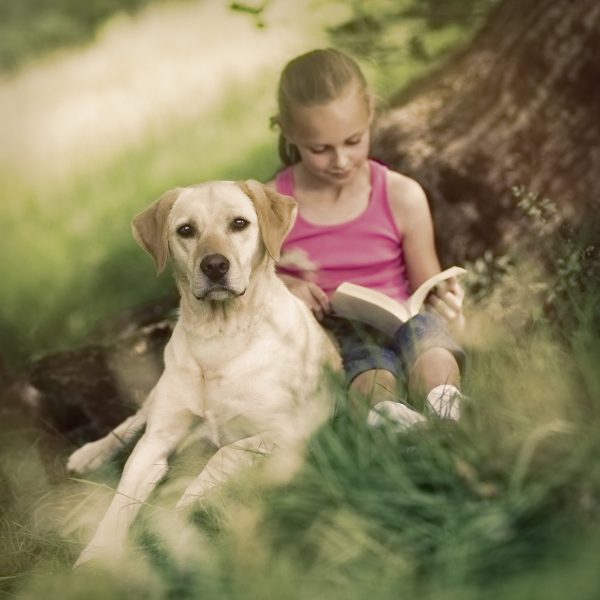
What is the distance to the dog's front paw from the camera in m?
3.85

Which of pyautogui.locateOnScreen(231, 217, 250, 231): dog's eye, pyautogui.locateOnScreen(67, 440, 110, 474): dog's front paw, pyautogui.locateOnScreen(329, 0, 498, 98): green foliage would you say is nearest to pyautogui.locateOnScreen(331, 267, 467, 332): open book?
pyautogui.locateOnScreen(231, 217, 250, 231): dog's eye

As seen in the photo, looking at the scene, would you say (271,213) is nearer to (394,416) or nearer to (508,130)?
(394,416)

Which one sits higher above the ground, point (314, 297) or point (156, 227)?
point (156, 227)

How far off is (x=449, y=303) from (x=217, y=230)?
3.44 ft

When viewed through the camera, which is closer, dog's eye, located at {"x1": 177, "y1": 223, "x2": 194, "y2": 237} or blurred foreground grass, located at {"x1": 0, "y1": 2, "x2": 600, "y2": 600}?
blurred foreground grass, located at {"x1": 0, "y1": 2, "x2": 600, "y2": 600}

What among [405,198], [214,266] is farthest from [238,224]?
[405,198]

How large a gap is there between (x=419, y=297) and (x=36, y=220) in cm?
244

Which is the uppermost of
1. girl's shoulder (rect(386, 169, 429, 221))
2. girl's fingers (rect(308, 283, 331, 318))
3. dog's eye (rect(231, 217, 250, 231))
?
dog's eye (rect(231, 217, 250, 231))

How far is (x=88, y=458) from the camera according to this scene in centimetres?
388

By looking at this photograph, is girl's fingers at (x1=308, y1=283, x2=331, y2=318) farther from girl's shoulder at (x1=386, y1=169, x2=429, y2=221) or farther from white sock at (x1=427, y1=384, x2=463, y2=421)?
white sock at (x1=427, y1=384, x2=463, y2=421)

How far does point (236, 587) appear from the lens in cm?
243

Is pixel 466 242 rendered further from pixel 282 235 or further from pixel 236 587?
pixel 236 587

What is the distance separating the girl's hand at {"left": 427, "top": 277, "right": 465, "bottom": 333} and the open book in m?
0.08

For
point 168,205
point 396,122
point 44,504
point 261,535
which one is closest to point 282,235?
point 168,205
